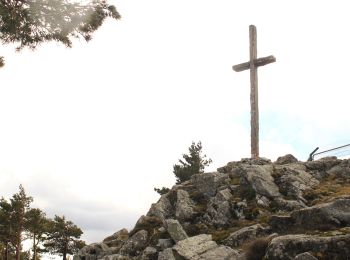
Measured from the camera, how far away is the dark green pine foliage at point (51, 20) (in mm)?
17188

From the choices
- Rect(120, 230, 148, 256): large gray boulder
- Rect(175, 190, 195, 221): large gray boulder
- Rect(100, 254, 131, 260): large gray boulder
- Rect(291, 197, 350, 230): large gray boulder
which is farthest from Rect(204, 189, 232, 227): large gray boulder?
Rect(291, 197, 350, 230): large gray boulder

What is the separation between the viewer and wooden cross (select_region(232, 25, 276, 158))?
26.7 metres

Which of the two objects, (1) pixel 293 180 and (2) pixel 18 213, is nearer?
(1) pixel 293 180

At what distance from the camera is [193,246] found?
17641 mm

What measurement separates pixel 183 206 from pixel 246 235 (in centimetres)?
524

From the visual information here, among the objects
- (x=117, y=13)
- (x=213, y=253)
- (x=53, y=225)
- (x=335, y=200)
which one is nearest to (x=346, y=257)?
(x=335, y=200)

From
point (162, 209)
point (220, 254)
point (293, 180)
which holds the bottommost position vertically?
point (220, 254)

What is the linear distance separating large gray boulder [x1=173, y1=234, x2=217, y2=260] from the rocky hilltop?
4 centimetres

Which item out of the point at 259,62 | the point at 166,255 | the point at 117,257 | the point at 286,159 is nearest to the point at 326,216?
the point at 166,255

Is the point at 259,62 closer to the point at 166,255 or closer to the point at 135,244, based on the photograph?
the point at 135,244

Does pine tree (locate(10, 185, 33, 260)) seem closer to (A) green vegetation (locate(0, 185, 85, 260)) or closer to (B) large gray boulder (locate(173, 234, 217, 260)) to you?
(A) green vegetation (locate(0, 185, 85, 260))

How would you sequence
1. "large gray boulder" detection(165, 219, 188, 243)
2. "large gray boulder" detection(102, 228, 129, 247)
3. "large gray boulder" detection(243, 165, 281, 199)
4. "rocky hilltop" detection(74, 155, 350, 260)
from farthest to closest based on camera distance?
"large gray boulder" detection(102, 228, 129, 247), "large gray boulder" detection(243, 165, 281, 199), "large gray boulder" detection(165, 219, 188, 243), "rocky hilltop" detection(74, 155, 350, 260)

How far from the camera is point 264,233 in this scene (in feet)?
56.3

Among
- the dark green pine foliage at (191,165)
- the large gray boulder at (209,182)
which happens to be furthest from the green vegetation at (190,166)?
the large gray boulder at (209,182)
